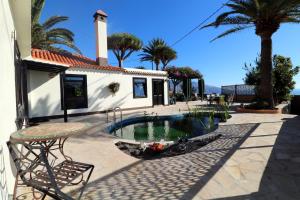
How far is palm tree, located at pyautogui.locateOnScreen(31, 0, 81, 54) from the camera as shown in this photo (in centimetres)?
1309

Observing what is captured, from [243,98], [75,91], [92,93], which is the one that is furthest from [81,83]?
[243,98]

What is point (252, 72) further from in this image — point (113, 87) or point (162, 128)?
point (162, 128)

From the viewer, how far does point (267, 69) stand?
446 inches

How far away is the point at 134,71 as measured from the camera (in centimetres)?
1511

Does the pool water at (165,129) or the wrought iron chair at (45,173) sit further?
the pool water at (165,129)

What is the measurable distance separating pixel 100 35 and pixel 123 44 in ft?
48.9

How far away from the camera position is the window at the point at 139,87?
1528cm

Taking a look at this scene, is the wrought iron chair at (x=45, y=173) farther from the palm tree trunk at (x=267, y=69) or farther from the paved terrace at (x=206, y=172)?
the palm tree trunk at (x=267, y=69)

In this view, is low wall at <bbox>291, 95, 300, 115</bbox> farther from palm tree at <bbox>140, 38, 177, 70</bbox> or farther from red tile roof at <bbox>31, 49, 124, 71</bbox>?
palm tree at <bbox>140, 38, 177, 70</bbox>

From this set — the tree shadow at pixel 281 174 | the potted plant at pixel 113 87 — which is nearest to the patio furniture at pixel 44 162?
the tree shadow at pixel 281 174

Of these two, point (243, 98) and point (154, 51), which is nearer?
point (243, 98)

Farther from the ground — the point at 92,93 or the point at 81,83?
the point at 81,83

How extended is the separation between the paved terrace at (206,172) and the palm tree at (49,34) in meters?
11.2

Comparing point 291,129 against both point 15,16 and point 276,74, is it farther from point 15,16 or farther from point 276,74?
point 276,74
